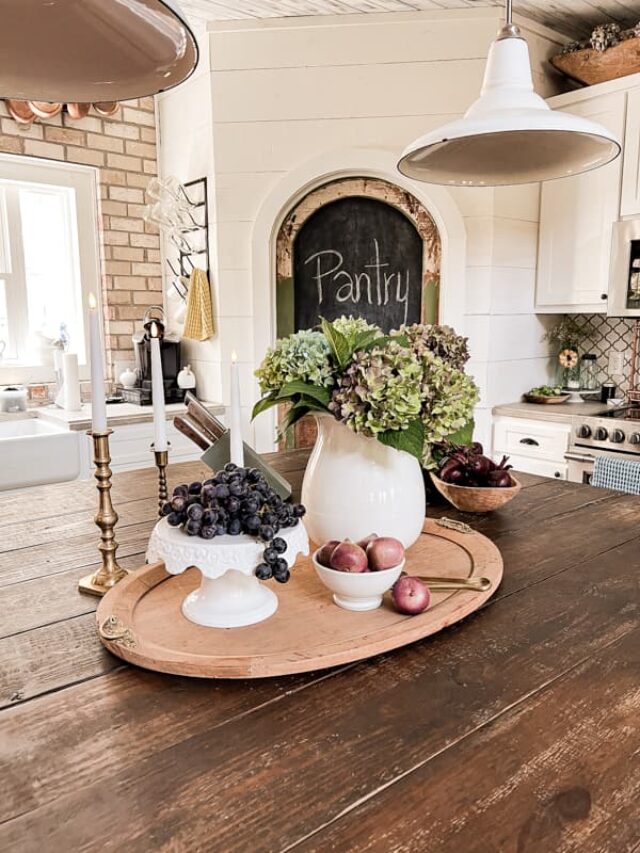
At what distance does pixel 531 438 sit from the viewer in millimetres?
3176

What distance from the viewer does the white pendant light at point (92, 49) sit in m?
0.99

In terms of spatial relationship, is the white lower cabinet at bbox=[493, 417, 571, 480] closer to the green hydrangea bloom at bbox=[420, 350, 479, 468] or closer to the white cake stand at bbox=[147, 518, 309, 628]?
the green hydrangea bloom at bbox=[420, 350, 479, 468]

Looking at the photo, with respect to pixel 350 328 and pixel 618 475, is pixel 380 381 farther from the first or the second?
pixel 618 475

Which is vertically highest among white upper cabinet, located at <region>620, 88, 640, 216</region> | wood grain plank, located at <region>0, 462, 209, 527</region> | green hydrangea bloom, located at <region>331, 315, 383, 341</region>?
white upper cabinet, located at <region>620, 88, 640, 216</region>

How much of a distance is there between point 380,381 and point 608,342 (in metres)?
2.85

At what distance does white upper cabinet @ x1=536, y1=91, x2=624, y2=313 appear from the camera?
120 inches

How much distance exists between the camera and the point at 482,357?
3254 mm

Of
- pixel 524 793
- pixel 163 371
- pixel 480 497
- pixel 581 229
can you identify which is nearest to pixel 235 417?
pixel 524 793

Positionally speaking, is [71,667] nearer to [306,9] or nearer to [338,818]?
[338,818]

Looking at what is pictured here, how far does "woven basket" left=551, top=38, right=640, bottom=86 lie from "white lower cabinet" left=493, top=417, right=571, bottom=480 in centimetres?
165

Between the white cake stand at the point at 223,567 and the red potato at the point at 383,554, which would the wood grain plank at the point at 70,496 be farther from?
the red potato at the point at 383,554

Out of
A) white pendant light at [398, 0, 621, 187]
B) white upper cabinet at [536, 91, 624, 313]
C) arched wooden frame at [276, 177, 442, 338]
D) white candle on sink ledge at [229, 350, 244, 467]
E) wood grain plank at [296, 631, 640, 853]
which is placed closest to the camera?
wood grain plank at [296, 631, 640, 853]

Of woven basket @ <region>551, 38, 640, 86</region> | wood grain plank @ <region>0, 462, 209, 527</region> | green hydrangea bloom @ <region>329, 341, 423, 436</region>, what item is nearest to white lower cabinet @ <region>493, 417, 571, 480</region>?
woven basket @ <region>551, 38, 640, 86</region>

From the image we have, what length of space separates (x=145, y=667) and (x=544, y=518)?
1.04m
